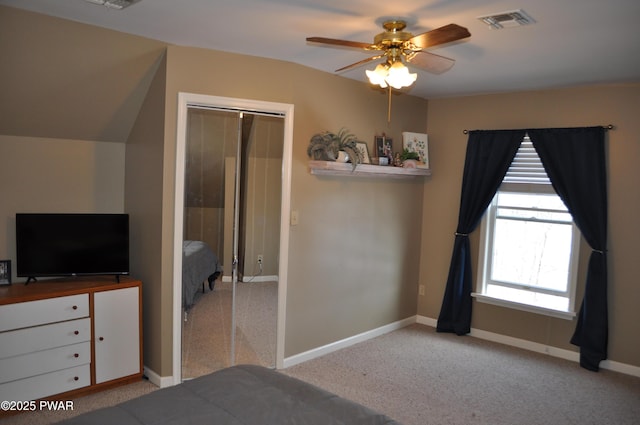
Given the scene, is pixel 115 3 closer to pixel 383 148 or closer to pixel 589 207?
pixel 383 148

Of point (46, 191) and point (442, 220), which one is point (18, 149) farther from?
point (442, 220)

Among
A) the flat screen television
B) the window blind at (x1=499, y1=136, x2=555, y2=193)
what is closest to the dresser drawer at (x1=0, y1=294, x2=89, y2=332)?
the flat screen television

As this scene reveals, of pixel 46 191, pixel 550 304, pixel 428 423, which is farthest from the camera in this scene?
pixel 550 304

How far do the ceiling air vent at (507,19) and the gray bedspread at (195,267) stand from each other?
7.98 ft

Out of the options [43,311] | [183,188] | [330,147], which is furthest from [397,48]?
[43,311]

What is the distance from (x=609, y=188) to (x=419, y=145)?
1.77 m

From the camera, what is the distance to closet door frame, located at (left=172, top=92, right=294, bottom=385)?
11.1ft

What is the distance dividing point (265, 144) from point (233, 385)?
6.76 ft

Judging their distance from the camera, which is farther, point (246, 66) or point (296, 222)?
point (296, 222)

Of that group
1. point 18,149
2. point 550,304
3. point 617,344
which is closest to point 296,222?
point 18,149

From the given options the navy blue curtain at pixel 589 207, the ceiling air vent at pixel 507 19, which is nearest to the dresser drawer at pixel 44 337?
the ceiling air vent at pixel 507 19

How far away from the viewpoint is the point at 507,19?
8.43 feet

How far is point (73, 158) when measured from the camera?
3771 millimetres

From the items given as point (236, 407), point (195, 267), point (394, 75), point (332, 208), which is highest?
point (394, 75)
